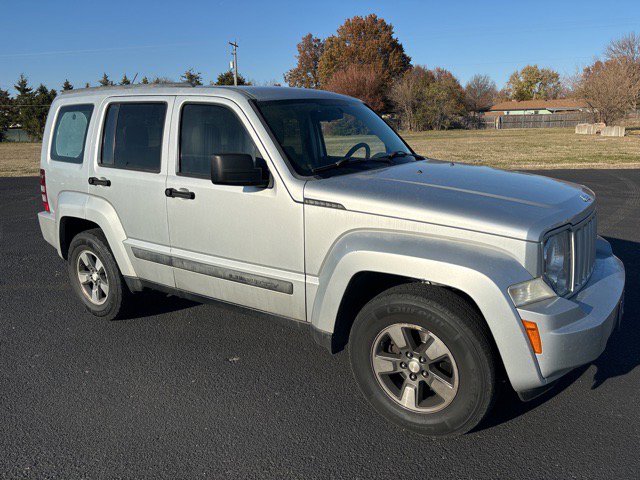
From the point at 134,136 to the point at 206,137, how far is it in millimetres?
805

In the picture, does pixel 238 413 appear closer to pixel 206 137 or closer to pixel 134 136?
pixel 206 137

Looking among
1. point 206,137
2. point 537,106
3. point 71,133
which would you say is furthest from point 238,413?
point 537,106

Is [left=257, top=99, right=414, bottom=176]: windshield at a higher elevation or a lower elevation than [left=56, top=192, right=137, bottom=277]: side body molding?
higher

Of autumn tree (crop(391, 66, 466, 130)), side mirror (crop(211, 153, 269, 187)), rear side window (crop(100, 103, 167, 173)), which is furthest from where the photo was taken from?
autumn tree (crop(391, 66, 466, 130))

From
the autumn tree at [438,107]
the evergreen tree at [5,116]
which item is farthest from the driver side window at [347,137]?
the autumn tree at [438,107]

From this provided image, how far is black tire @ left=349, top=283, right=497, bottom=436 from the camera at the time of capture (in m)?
2.98

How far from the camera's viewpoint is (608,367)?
13.2 feet

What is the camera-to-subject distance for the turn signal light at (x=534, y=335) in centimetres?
284

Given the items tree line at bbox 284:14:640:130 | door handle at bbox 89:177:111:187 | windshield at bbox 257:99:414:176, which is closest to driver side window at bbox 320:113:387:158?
windshield at bbox 257:99:414:176

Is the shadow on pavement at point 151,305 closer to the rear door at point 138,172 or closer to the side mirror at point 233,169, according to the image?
the rear door at point 138,172

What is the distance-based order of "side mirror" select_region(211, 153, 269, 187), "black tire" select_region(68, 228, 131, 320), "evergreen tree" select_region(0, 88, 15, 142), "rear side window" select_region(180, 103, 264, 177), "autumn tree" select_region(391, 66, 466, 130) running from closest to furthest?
"side mirror" select_region(211, 153, 269, 187)
"rear side window" select_region(180, 103, 264, 177)
"black tire" select_region(68, 228, 131, 320)
"evergreen tree" select_region(0, 88, 15, 142)
"autumn tree" select_region(391, 66, 466, 130)

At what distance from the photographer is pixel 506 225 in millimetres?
2953

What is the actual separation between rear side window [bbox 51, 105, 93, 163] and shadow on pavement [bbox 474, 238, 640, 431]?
3897mm

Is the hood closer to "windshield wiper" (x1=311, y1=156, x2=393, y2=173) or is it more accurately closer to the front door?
"windshield wiper" (x1=311, y1=156, x2=393, y2=173)
